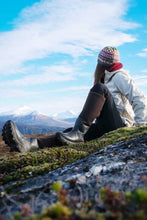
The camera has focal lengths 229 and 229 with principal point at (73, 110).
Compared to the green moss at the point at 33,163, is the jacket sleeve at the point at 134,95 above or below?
above

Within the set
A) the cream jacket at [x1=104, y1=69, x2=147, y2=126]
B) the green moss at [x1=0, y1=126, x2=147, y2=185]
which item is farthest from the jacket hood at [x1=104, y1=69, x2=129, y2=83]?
the green moss at [x1=0, y1=126, x2=147, y2=185]

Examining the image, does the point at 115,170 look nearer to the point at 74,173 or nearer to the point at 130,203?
the point at 74,173

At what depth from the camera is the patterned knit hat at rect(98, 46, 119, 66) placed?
6970mm

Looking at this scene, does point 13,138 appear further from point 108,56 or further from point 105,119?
point 108,56

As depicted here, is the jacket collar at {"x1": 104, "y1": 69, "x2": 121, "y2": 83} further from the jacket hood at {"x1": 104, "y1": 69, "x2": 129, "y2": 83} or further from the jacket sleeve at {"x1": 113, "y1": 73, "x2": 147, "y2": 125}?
the jacket sleeve at {"x1": 113, "y1": 73, "x2": 147, "y2": 125}

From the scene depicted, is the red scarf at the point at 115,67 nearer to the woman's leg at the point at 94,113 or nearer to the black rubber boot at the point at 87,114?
the woman's leg at the point at 94,113

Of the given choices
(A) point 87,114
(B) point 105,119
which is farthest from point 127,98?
(A) point 87,114

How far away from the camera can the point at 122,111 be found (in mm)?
6727

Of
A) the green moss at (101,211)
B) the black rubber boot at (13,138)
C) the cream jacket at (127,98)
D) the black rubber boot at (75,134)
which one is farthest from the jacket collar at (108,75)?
the green moss at (101,211)

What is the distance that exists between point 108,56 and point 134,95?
1548mm

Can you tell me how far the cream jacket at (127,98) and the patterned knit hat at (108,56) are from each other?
34 centimetres

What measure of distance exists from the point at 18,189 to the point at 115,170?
1.08 meters

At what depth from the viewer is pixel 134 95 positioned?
6.28 meters

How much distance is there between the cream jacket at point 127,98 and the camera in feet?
20.5
